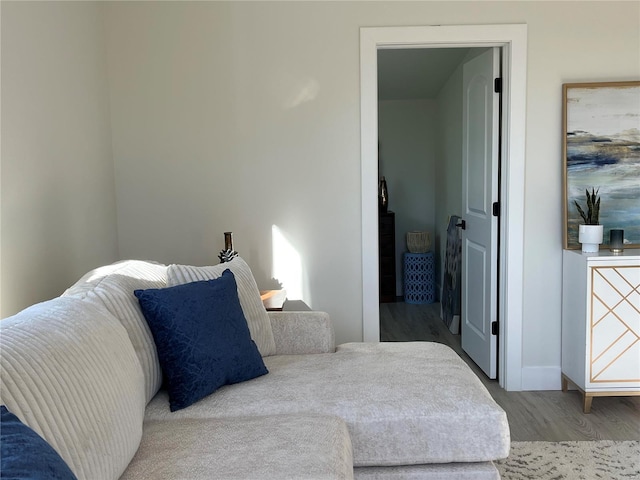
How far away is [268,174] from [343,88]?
2.08ft

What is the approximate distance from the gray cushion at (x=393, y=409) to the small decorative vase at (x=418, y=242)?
352 cm

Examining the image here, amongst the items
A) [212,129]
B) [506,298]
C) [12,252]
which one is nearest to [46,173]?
[12,252]

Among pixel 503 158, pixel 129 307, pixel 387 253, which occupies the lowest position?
pixel 387 253

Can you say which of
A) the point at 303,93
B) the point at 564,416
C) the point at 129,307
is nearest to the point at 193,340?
the point at 129,307

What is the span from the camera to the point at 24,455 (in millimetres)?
1046

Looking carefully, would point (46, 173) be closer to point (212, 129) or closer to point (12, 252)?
point (12, 252)

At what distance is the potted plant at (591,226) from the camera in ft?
10.3

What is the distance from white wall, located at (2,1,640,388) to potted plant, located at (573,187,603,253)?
6.1 inches

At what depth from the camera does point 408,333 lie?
15.4ft

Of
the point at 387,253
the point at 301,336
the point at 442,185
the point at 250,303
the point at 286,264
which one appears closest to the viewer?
the point at 250,303

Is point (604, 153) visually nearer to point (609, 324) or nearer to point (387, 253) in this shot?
point (609, 324)

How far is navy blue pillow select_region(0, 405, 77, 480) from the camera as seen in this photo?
1013 mm

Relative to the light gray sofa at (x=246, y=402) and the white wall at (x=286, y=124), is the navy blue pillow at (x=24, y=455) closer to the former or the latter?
the light gray sofa at (x=246, y=402)

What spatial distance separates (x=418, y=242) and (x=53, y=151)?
3.73 m
